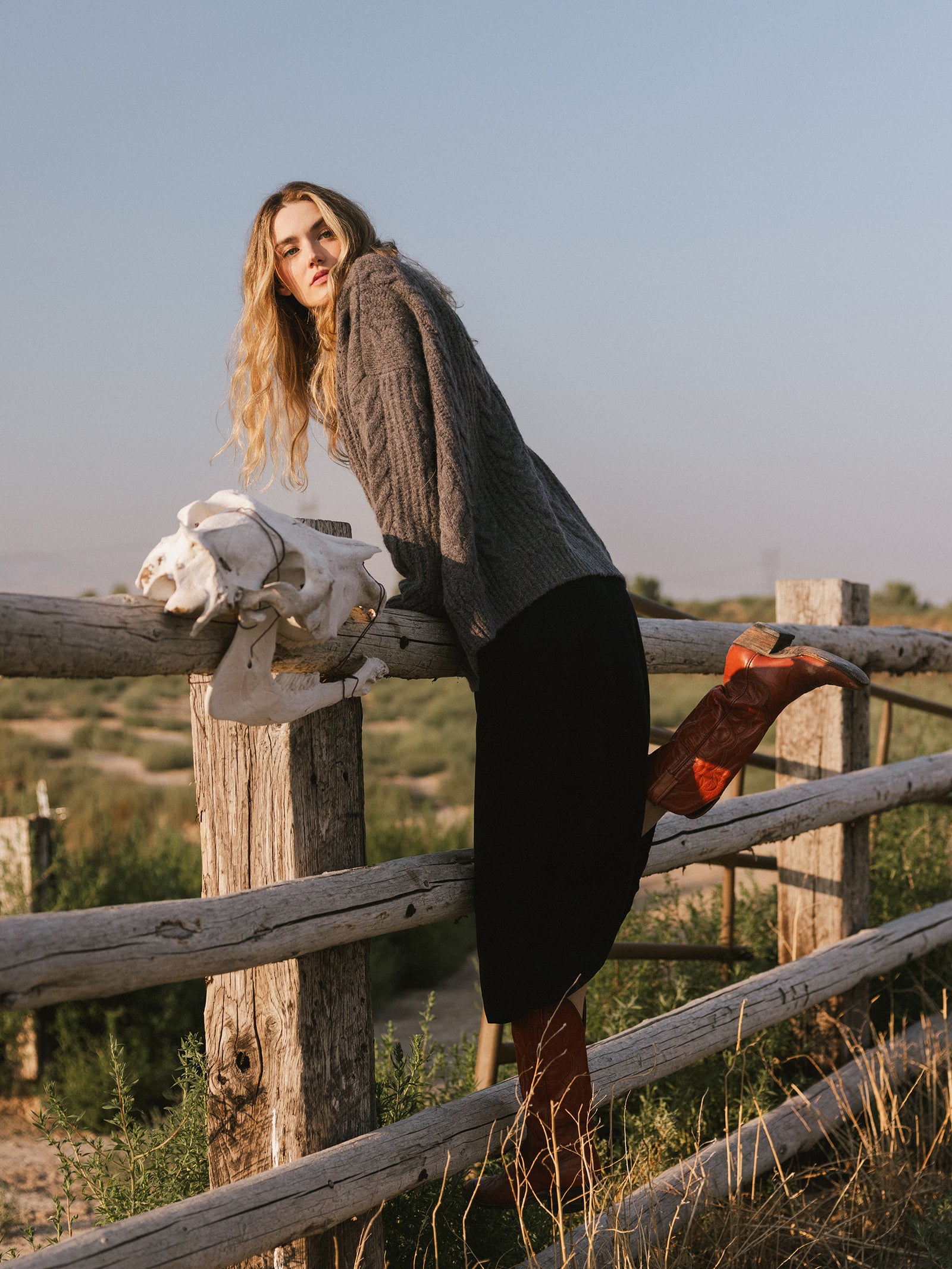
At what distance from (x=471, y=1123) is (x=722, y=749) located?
0.95 meters

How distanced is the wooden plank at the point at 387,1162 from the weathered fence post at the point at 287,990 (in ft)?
0.30

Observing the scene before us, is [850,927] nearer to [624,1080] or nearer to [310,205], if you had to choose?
[624,1080]

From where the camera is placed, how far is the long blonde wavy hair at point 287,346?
234 cm

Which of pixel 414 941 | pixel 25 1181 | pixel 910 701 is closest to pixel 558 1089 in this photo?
pixel 910 701

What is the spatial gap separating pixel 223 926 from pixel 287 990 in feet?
0.92

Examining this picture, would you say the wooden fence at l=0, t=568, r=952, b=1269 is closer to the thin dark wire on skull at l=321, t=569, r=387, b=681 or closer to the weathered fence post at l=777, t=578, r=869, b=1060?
the thin dark wire on skull at l=321, t=569, r=387, b=681

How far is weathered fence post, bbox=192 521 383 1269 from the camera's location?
1.99 m

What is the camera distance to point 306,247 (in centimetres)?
237

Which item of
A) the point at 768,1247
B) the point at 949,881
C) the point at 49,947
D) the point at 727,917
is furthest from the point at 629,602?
the point at 949,881

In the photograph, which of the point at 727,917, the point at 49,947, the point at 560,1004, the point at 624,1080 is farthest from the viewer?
the point at 727,917

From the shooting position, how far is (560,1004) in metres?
2.24

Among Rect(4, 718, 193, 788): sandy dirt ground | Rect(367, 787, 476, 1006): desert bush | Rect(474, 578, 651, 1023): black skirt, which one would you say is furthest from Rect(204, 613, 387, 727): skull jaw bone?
Rect(4, 718, 193, 788): sandy dirt ground

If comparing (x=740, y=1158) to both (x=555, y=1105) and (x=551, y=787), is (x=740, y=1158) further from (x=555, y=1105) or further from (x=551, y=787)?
(x=551, y=787)

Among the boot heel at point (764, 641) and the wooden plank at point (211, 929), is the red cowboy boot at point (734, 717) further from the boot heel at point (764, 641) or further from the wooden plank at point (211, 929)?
the wooden plank at point (211, 929)
